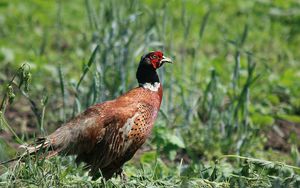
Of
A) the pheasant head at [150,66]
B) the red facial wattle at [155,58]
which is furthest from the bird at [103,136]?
the red facial wattle at [155,58]

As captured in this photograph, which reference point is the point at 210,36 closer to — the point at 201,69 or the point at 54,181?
the point at 201,69

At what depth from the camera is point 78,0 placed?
1129 cm

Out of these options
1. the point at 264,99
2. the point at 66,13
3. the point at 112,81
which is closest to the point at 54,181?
the point at 112,81

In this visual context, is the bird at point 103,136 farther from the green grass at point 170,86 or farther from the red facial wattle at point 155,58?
the red facial wattle at point 155,58

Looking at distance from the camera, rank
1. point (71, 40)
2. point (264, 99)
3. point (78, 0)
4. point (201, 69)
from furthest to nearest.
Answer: point (78, 0) → point (71, 40) → point (201, 69) → point (264, 99)

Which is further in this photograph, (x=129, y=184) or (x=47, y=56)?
(x=47, y=56)

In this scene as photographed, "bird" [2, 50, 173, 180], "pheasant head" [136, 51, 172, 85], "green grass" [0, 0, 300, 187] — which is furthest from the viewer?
"pheasant head" [136, 51, 172, 85]

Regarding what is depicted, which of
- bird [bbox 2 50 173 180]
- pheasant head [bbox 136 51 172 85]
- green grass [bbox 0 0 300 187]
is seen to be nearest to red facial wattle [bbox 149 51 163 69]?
pheasant head [bbox 136 51 172 85]

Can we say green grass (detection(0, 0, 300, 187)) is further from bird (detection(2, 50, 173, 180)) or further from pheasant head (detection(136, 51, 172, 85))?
pheasant head (detection(136, 51, 172, 85))

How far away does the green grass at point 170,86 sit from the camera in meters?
5.62

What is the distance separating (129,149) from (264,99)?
2.91 meters

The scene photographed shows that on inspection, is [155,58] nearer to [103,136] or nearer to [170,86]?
[103,136]

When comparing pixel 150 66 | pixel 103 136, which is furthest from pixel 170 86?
pixel 103 136

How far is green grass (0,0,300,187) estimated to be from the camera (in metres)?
5.62
